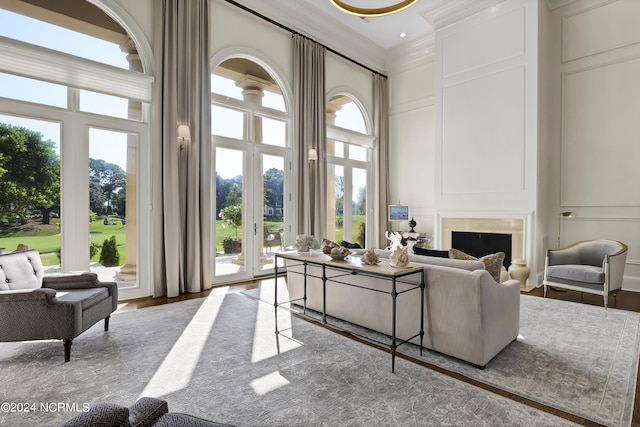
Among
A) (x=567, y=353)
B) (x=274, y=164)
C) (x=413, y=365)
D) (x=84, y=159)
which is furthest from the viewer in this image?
(x=274, y=164)

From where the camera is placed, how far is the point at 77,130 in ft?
13.9

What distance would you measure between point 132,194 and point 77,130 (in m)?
1.00

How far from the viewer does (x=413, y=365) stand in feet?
8.73

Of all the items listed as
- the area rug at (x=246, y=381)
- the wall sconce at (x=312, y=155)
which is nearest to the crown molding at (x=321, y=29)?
the wall sconce at (x=312, y=155)

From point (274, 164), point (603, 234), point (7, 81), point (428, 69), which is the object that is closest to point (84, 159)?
point (7, 81)

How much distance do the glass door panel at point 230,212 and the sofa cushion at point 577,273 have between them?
15.4ft

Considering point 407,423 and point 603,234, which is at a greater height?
point 603,234

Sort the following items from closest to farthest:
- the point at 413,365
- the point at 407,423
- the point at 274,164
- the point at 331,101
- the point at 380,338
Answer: the point at 407,423, the point at 413,365, the point at 380,338, the point at 274,164, the point at 331,101

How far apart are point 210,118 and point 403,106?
494 cm

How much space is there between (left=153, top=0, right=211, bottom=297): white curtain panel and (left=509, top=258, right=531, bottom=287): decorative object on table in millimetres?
4790

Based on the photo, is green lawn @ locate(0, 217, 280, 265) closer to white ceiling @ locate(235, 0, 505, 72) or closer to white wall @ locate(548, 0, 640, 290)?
white ceiling @ locate(235, 0, 505, 72)

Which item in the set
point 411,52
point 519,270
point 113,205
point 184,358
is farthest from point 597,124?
point 113,205

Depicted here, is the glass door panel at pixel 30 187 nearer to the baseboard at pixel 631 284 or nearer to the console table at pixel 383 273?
the console table at pixel 383 273

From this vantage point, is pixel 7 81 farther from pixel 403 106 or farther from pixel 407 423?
pixel 403 106
